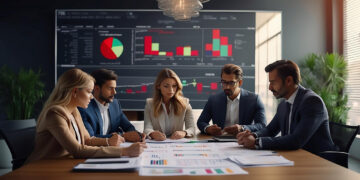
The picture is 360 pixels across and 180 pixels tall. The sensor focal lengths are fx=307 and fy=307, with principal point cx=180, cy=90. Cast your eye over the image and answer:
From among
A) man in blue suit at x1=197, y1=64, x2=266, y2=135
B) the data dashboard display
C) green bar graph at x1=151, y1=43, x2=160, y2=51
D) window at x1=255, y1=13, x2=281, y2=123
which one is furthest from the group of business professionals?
green bar graph at x1=151, y1=43, x2=160, y2=51

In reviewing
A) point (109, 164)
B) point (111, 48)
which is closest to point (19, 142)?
point (109, 164)

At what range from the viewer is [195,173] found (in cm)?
119

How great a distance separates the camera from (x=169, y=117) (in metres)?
2.71

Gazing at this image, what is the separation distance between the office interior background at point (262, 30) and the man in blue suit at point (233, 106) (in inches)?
63.3

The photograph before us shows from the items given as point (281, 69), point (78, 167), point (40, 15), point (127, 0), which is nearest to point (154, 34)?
point (127, 0)

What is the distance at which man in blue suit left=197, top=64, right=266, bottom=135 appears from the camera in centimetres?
282

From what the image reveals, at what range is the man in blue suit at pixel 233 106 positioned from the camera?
2.82 metres

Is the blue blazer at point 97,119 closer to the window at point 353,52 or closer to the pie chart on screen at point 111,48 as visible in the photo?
the pie chart on screen at point 111,48

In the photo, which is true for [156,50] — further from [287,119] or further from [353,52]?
[353,52]

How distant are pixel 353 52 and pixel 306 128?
3322 mm

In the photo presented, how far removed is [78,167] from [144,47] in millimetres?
3402

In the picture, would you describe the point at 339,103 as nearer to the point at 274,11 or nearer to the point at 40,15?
the point at 274,11

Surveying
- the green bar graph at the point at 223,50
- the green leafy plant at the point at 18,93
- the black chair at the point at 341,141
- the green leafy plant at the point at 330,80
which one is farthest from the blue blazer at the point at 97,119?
the green leafy plant at the point at 330,80

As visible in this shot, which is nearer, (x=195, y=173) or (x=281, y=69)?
(x=195, y=173)
